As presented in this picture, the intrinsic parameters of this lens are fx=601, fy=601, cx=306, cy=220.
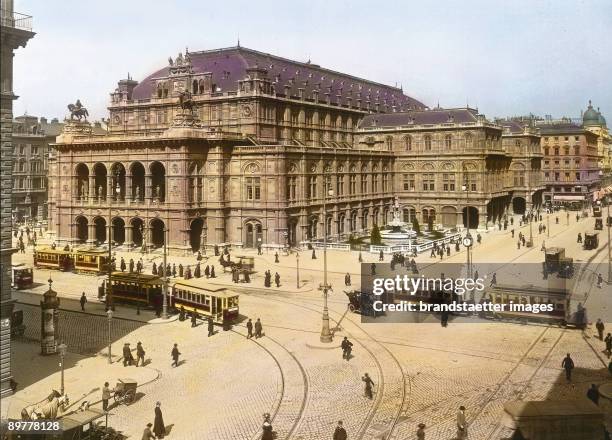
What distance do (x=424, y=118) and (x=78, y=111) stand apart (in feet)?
166

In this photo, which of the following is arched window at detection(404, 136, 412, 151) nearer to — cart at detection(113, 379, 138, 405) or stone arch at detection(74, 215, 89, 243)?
stone arch at detection(74, 215, 89, 243)

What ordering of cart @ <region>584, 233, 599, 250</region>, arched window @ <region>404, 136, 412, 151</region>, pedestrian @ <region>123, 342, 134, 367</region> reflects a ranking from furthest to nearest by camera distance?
arched window @ <region>404, 136, 412, 151</region>, cart @ <region>584, 233, 599, 250</region>, pedestrian @ <region>123, 342, 134, 367</region>

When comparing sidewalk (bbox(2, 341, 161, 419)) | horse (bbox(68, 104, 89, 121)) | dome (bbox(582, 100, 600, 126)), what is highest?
dome (bbox(582, 100, 600, 126))

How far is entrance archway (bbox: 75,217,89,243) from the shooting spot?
243 ft

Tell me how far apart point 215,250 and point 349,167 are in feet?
79.3

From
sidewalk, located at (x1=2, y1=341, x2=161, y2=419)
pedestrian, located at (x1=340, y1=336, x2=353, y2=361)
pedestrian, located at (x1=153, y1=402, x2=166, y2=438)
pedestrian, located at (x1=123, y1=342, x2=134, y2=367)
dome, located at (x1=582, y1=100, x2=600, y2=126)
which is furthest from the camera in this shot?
dome, located at (x1=582, y1=100, x2=600, y2=126)

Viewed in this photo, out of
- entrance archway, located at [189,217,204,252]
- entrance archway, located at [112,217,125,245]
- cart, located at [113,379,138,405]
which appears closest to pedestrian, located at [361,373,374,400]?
cart, located at [113,379,138,405]

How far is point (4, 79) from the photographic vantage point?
82.8ft

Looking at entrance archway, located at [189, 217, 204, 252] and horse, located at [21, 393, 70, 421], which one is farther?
entrance archway, located at [189, 217, 204, 252]

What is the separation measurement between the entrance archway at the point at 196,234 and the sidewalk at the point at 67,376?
119 feet

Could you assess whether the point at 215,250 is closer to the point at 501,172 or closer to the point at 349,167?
the point at 349,167

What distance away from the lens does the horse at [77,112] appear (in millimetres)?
74812

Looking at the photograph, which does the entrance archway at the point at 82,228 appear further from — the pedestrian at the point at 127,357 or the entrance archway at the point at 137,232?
the pedestrian at the point at 127,357

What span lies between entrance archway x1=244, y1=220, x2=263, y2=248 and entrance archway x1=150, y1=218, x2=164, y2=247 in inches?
383
